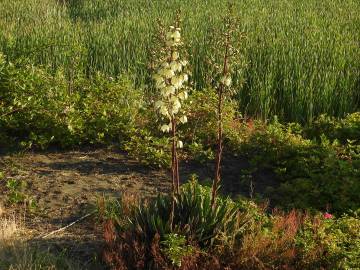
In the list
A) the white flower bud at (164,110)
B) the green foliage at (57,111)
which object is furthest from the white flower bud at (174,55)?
the green foliage at (57,111)

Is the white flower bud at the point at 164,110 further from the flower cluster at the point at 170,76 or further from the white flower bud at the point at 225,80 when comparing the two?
the white flower bud at the point at 225,80

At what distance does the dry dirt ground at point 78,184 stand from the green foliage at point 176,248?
23.3 inches

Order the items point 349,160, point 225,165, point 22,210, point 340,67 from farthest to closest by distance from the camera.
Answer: point 340,67
point 225,165
point 349,160
point 22,210

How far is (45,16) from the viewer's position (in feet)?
41.9

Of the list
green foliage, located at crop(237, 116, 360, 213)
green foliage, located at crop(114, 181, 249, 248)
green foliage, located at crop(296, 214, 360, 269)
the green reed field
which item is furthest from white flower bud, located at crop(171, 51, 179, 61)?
the green reed field

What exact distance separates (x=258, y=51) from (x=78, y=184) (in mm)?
4337

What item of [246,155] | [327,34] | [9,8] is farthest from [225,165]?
[9,8]

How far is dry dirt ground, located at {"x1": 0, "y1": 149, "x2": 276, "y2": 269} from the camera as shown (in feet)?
14.9

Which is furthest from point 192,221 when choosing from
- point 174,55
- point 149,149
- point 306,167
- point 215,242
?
point 149,149

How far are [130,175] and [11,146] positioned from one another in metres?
1.53

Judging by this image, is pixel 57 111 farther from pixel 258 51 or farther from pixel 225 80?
pixel 258 51

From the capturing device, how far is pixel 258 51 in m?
8.91

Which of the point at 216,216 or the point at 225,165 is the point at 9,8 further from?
the point at 216,216

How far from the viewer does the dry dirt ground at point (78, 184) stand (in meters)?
4.55
